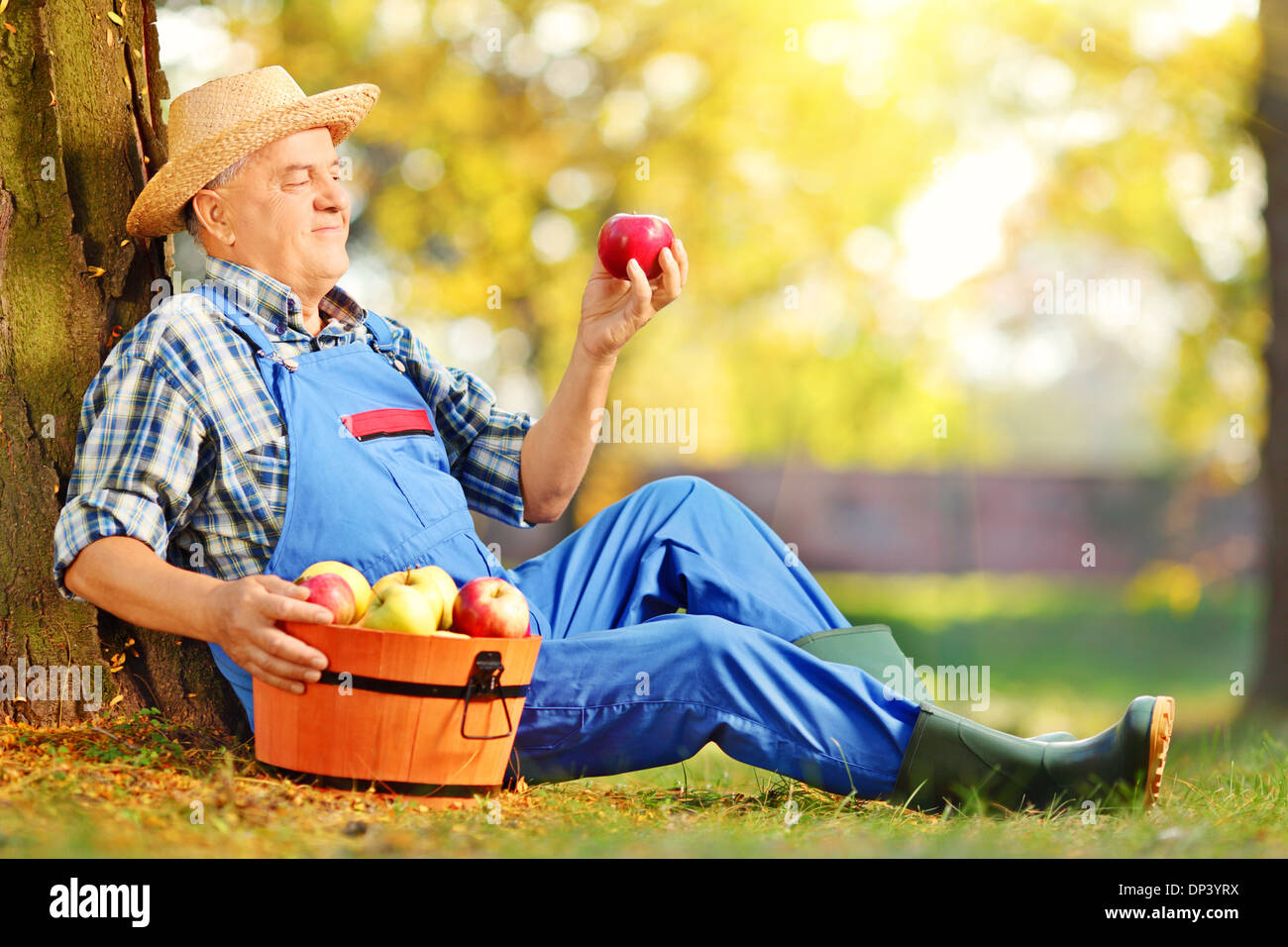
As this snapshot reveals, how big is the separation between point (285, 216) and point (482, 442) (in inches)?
34.7

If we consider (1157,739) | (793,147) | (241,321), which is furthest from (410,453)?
(793,147)

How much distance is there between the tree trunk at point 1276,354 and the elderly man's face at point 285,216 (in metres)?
5.39

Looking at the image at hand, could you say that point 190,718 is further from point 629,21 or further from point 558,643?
point 629,21

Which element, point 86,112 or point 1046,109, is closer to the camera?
point 86,112

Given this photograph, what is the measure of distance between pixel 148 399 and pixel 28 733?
1018mm

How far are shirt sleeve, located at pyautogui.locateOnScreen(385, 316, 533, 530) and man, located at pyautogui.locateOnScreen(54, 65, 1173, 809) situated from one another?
0.59ft

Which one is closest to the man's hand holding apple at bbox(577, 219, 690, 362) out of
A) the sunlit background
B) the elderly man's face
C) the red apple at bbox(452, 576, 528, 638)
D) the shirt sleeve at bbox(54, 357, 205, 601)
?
the elderly man's face

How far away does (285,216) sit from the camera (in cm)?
317

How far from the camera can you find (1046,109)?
34.6 feet

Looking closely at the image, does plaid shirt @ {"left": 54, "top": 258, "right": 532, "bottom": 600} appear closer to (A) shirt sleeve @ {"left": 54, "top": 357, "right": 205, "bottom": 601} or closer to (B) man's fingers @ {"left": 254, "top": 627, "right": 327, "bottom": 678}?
(A) shirt sleeve @ {"left": 54, "top": 357, "right": 205, "bottom": 601}

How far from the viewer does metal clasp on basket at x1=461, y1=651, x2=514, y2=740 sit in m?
2.63
